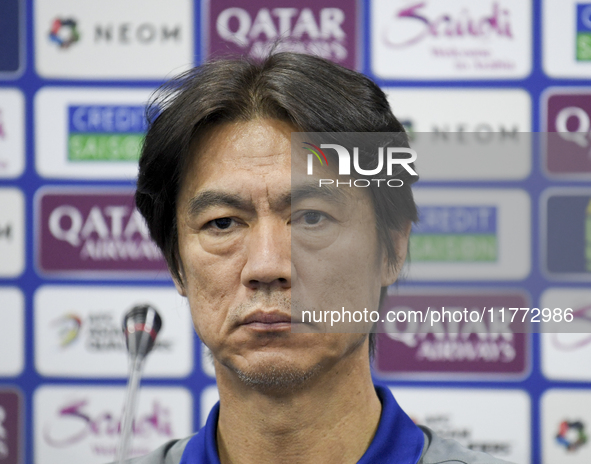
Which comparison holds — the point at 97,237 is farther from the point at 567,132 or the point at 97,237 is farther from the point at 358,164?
the point at 567,132

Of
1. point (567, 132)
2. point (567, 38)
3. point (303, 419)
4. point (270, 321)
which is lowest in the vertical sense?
point (303, 419)

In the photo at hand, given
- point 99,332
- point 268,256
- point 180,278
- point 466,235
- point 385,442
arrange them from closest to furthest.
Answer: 1. point 268,256
2. point 385,442
3. point 180,278
4. point 466,235
5. point 99,332

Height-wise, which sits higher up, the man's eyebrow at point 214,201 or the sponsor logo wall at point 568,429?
the man's eyebrow at point 214,201

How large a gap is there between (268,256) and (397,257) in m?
0.25

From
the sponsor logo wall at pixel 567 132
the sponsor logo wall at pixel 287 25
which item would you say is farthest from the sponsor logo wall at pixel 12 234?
the sponsor logo wall at pixel 567 132

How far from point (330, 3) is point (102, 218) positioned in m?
0.88

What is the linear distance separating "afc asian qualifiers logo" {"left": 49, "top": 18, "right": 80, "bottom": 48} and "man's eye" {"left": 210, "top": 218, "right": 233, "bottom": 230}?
114cm

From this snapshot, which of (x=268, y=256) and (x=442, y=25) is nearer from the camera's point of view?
(x=268, y=256)

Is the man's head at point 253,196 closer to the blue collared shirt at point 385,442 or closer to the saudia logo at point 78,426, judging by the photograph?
the blue collared shirt at point 385,442

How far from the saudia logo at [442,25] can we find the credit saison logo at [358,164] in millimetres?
814

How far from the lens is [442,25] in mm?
1683

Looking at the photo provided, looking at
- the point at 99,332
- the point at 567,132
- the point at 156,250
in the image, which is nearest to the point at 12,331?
the point at 99,332

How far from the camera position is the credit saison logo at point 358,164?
0.88 metres

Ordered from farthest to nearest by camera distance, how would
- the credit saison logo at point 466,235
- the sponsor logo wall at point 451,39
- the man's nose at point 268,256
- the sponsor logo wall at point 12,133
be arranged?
the sponsor logo wall at point 12,133
the sponsor logo wall at point 451,39
the credit saison logo at point 466,235
the man's nose at point 268,256
